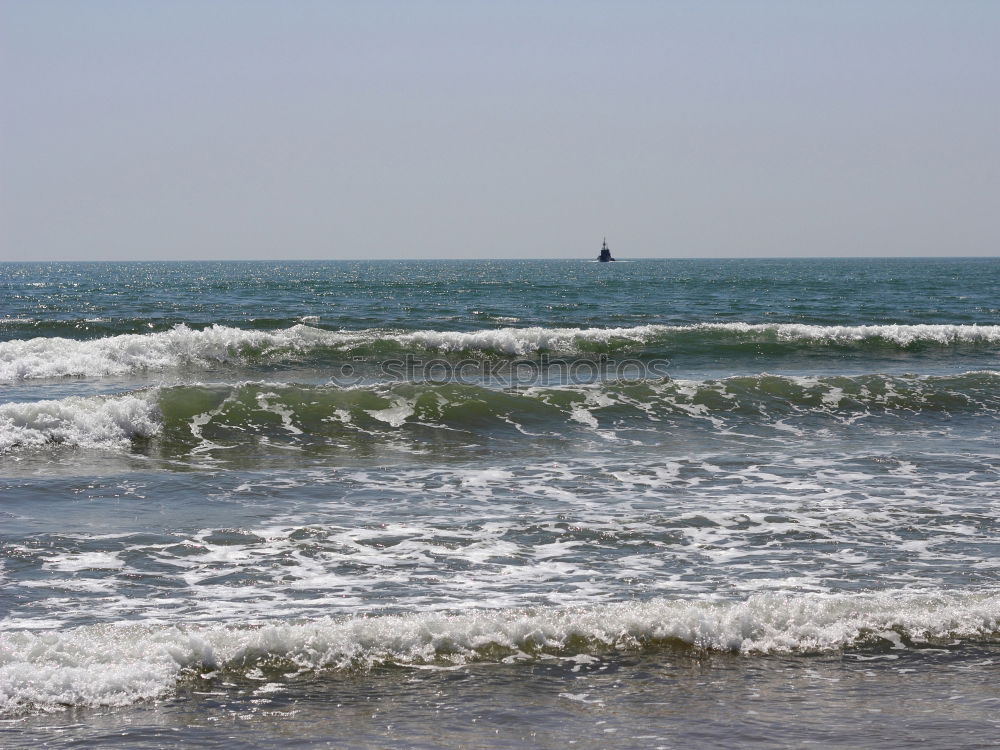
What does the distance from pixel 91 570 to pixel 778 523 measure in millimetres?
5810

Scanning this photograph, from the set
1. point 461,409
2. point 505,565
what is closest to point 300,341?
point 461,409

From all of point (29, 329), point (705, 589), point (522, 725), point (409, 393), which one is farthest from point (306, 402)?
point (29, 329)

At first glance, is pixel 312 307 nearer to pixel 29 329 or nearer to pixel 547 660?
pixel 29 329

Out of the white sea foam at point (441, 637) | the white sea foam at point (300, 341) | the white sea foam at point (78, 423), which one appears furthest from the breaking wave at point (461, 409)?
the white sea foam at point (441, 637)

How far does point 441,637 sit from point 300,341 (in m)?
20.4

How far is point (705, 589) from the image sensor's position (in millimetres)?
6867

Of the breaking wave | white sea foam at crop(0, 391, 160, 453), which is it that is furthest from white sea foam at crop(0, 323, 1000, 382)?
white sea foam at crop(0, 391, 160, 453)

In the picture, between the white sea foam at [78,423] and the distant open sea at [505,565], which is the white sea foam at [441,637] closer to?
the distant open sea at [505,565]

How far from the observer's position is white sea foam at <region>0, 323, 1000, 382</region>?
2128cm

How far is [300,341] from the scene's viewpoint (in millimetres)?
25484

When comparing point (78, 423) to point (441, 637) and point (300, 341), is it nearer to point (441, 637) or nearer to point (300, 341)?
point (441, 637)

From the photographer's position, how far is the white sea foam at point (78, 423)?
1240 centimetres

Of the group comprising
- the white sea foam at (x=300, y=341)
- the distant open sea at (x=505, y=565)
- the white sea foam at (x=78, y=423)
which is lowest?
the distant open sea at (x=505, y=565)

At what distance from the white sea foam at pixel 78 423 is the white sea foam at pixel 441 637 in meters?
7.21
